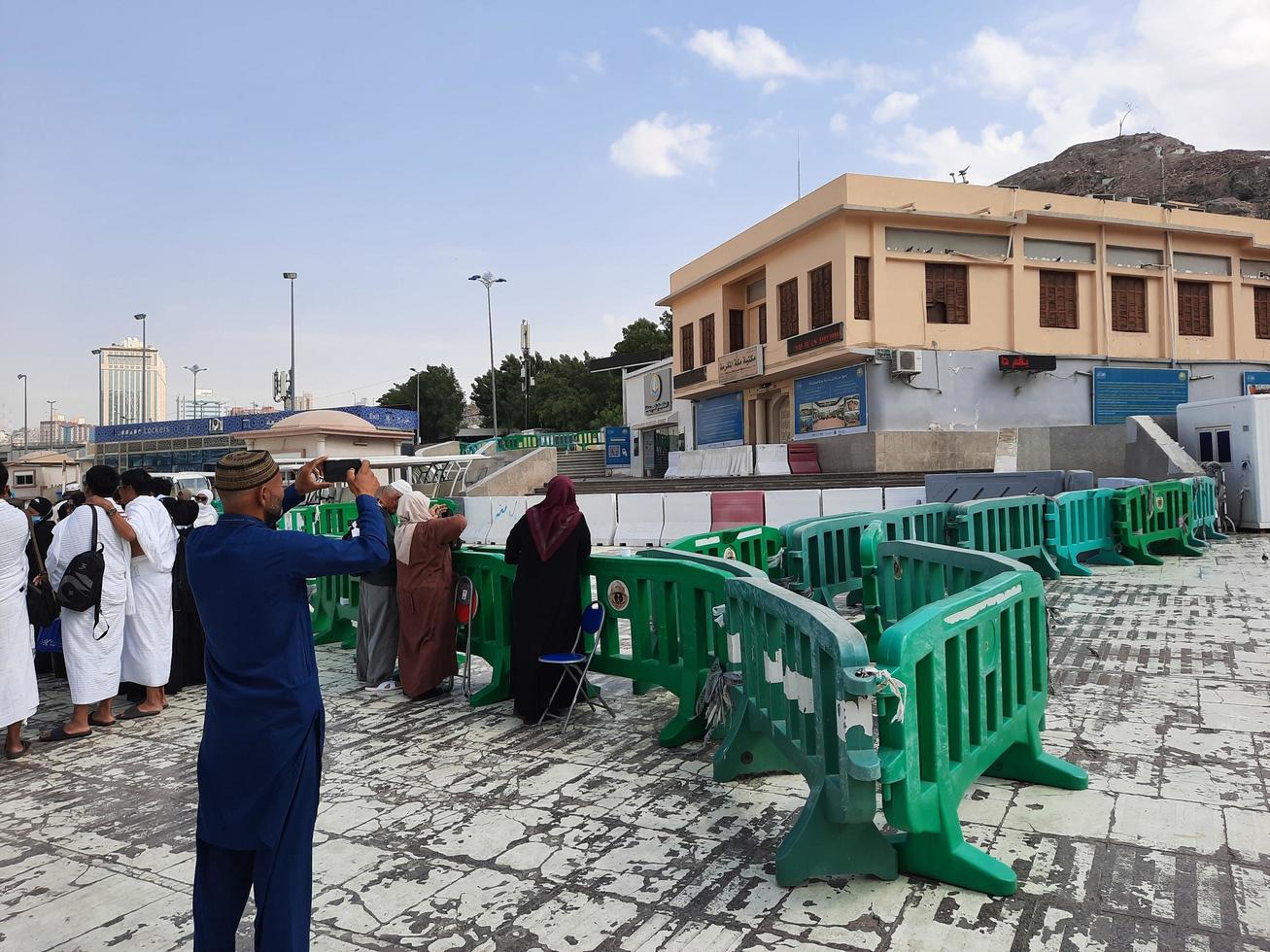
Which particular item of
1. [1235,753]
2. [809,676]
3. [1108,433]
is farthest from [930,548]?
[1108,433]

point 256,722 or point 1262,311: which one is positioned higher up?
point 1262,311

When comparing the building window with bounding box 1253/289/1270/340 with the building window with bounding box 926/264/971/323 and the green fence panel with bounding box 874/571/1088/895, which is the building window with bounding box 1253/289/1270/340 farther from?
the green fence panel with bounding box 874/571/1088/895

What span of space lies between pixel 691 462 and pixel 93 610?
27567mm

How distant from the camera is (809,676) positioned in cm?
324

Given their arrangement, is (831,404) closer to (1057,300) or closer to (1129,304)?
(1057,300)

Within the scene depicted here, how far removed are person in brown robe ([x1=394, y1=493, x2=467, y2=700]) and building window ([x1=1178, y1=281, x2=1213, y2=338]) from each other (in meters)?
32.7

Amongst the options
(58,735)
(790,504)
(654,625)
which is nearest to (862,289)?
(790,504)

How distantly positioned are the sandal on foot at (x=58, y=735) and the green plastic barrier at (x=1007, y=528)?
8.32m

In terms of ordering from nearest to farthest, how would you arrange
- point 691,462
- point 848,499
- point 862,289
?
point 848,499
point 862,289
point 691,462

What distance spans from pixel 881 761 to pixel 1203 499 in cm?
1554

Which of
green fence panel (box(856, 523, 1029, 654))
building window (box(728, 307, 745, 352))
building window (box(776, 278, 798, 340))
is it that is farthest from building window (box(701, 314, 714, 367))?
green fence panel (box(856, 523, 1029, 654))

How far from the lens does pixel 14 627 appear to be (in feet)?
15.8

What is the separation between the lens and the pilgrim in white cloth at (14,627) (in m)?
4.76

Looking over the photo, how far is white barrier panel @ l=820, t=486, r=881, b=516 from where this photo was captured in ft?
51.5
